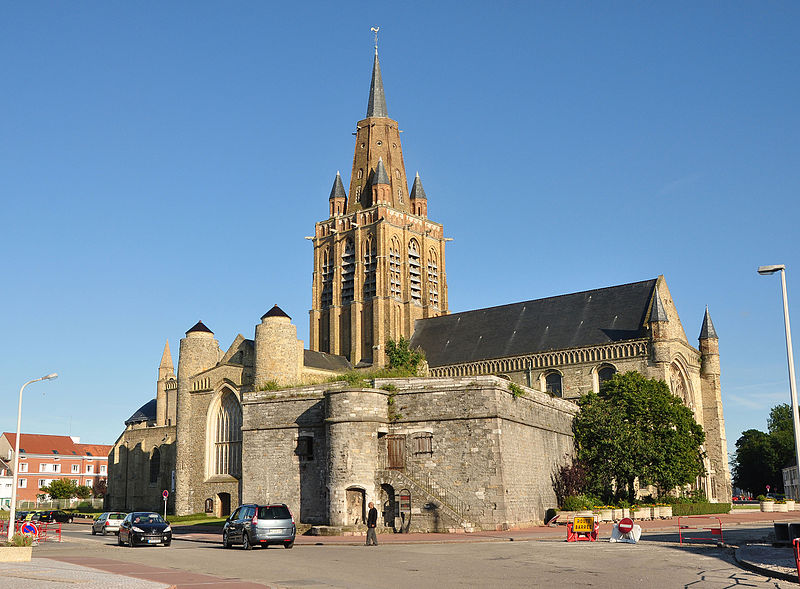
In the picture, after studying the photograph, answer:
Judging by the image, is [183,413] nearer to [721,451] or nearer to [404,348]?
[404,348]

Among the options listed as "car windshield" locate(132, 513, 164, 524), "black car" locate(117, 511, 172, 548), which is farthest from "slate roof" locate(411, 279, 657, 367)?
"black car" locate(117, 511, 172, 548)

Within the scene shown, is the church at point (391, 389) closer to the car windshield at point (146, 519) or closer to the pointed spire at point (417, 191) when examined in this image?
the pointed spire at point (417, 191)

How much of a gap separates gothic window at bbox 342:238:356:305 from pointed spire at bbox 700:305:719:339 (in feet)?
114

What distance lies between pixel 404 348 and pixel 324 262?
939 inches

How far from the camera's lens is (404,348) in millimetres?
69438

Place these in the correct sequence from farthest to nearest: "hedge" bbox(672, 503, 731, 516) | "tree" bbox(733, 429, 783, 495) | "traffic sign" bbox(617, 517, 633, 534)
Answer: "tree" bbox(733, 429, 783, 495) → "hedge" bbox(672, 503, 731, 516) → "traffic sign" bbox(617, 517, 633, 534)

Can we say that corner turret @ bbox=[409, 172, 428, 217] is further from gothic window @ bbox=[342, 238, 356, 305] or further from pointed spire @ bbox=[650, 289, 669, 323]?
pointed spire @ bbox=[650, 289, 669, 323]

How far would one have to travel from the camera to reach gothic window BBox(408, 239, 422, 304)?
86.6m

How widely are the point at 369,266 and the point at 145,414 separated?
108ft

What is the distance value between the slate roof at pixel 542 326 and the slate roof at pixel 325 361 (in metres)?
7.24

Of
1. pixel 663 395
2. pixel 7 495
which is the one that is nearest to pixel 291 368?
pixel 663 395

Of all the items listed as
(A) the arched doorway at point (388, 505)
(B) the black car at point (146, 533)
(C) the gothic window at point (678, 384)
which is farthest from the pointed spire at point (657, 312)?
(B) the black car at point (146, 533)

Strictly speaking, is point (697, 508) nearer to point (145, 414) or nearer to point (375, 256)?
point (375, 256)

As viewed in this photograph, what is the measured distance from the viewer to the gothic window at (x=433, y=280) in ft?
288
